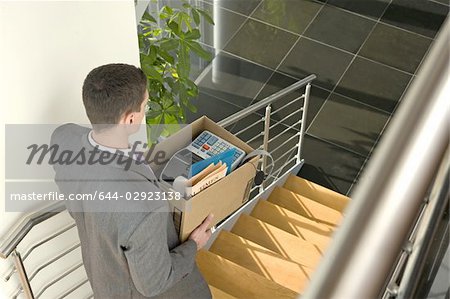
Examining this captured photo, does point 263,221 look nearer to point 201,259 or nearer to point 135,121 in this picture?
point 201,259

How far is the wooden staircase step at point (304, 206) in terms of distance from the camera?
4.39 meters

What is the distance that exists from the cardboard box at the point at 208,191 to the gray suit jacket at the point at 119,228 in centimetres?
18

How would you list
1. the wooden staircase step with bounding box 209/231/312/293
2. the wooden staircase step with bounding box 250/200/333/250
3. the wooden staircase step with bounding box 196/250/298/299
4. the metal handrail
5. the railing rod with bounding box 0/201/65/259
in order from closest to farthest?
the metal handrail, the railing rod with bounding box 0/201/65/259, the wooden staircase step with bounding box 196/250/298/299, the wooden staircase step with bounding box 209/231/312/293, the wooden staircase step with bounding box 250/200/333/250

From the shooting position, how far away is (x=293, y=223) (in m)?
4.23

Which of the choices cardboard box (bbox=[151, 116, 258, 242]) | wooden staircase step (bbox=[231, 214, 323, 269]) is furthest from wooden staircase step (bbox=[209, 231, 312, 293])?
cardboard box (bbox=[151, 116, 258, 242])

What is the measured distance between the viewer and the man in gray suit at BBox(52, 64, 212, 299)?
1954 millimetres

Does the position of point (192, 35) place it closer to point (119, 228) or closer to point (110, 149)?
point (110, 149)

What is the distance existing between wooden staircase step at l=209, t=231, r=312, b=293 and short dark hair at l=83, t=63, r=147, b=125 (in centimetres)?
181

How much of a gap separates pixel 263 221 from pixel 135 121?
7.74 ft

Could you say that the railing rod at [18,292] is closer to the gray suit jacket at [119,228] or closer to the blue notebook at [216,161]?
the gray suit jacket at [119,228]

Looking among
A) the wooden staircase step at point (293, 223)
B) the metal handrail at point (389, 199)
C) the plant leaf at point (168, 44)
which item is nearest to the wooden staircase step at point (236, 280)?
the wooden staircase step at point (293, 223)

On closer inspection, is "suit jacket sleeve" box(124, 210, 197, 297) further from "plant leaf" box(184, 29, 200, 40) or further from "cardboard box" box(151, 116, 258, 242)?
"plant leaf" box(184, 29, 200, 40)

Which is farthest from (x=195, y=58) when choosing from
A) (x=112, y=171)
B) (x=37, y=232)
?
(x=112, y=171)

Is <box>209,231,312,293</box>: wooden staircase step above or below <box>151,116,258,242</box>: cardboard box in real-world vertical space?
below
